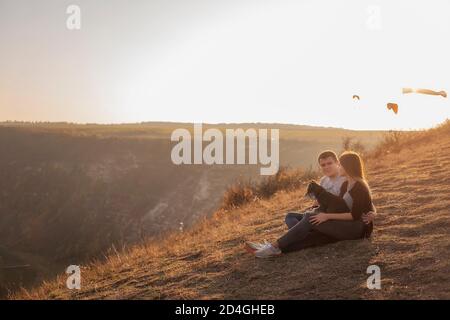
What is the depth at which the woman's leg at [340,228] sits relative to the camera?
6387 mm

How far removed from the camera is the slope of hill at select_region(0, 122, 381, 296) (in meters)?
44.9

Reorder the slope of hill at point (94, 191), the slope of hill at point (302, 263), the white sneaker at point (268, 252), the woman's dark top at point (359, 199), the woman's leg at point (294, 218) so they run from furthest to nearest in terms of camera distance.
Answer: the slope of hill at point (94, 191)
the woman's leg at point (294, 218)
the white sneaker at point (268, 252)
the woman's dark top at point (359, 199)
the slope of hill at point (302, 263)

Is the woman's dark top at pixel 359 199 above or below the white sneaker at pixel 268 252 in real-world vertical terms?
above

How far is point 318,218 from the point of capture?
625 cm

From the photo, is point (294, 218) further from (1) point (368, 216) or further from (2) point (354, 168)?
(2) point (354, 168)

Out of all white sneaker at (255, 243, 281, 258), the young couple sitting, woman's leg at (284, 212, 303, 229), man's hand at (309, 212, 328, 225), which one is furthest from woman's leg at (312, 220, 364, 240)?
white sneaker at (255, 243, 281, 258)

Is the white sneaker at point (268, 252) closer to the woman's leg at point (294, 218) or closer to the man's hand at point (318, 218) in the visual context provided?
the woman's leg at point (294, 218)

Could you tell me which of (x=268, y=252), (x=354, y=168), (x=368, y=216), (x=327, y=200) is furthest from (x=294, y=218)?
(x=354, y=168)

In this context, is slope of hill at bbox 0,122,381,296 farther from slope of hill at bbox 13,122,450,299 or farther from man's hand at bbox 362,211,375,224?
man's hand at bbox 362,211,375,224

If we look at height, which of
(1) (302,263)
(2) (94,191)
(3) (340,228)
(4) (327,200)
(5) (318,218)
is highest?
(4) (327,200)

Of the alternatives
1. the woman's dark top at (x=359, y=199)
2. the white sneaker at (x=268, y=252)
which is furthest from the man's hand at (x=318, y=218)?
the white sneaker at (x=268, y=252)

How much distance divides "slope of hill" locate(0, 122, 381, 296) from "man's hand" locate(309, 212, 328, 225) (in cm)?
3211

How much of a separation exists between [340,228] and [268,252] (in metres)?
1.02
